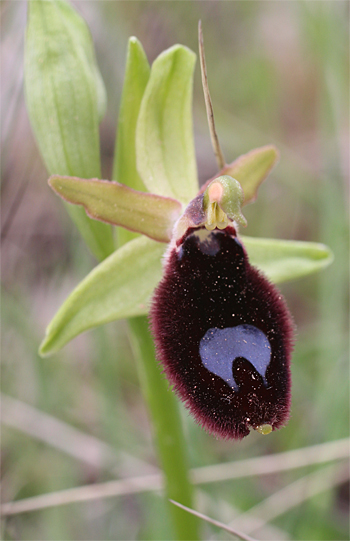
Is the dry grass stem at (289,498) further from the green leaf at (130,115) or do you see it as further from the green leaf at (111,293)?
the green leaf at (130,115)

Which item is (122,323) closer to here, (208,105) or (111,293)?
(111,293)

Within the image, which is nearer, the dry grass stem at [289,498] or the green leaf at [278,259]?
the green leaf at [278,259]

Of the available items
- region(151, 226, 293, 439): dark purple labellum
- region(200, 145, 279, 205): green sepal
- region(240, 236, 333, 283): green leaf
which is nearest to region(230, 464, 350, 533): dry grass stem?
region(240, 236, 333, 283): green leaf

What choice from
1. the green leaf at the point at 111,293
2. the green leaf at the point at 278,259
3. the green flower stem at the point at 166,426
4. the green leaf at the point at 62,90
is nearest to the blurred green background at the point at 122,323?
the green flower stem at the point at 166,426

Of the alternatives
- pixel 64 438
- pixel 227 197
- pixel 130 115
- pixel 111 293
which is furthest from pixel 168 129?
pixel 64 438

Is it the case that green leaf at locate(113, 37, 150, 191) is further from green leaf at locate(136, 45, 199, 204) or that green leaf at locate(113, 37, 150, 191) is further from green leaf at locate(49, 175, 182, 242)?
green leaf at locate(49, 175, 182, 242)

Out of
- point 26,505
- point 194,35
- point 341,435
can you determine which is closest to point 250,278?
point 341,435

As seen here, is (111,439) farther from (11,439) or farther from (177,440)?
(177,440)
